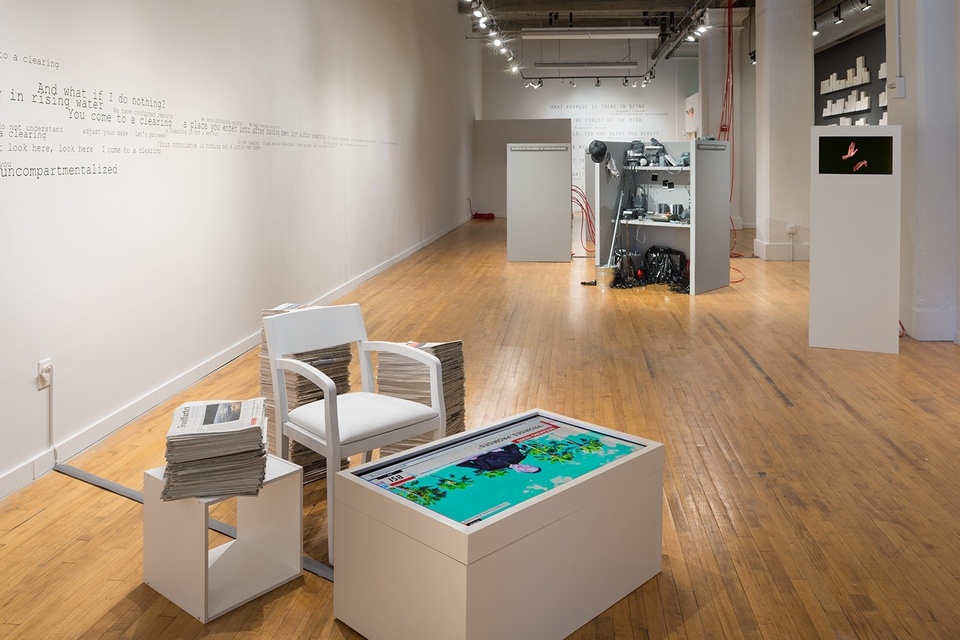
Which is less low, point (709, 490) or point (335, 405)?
point (335, 405)

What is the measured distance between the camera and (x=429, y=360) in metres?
3.58

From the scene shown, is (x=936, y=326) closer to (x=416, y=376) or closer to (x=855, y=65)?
(x=416, y=376)

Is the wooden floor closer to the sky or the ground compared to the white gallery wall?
closer to the ground

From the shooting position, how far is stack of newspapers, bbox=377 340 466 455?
12.7ft

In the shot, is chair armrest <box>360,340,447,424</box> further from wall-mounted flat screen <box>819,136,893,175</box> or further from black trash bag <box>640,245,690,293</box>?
black trash bag <box>640,245,690,293</box>

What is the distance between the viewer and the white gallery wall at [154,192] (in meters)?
4.08

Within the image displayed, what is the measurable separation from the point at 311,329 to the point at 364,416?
1.85 ft

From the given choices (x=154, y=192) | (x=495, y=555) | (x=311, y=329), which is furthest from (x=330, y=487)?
(x=154, y=192)

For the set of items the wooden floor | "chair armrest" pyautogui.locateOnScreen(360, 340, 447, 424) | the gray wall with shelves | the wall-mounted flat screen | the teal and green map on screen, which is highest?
the gray wall with shelves

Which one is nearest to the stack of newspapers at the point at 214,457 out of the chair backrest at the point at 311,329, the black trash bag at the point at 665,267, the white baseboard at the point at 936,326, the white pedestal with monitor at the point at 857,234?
the chair backrest at the point at 311,329

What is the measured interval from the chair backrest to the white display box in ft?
3.16

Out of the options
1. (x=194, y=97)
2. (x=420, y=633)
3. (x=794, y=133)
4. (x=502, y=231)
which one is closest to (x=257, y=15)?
(x=194, y=97)

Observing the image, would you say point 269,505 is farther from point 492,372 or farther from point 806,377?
point 806,377

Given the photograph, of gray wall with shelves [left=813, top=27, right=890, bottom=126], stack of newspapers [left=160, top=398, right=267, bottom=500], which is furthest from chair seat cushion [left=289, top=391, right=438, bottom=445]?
gray wall with shelves [left=813, top=27, right=890, bottom=126]
